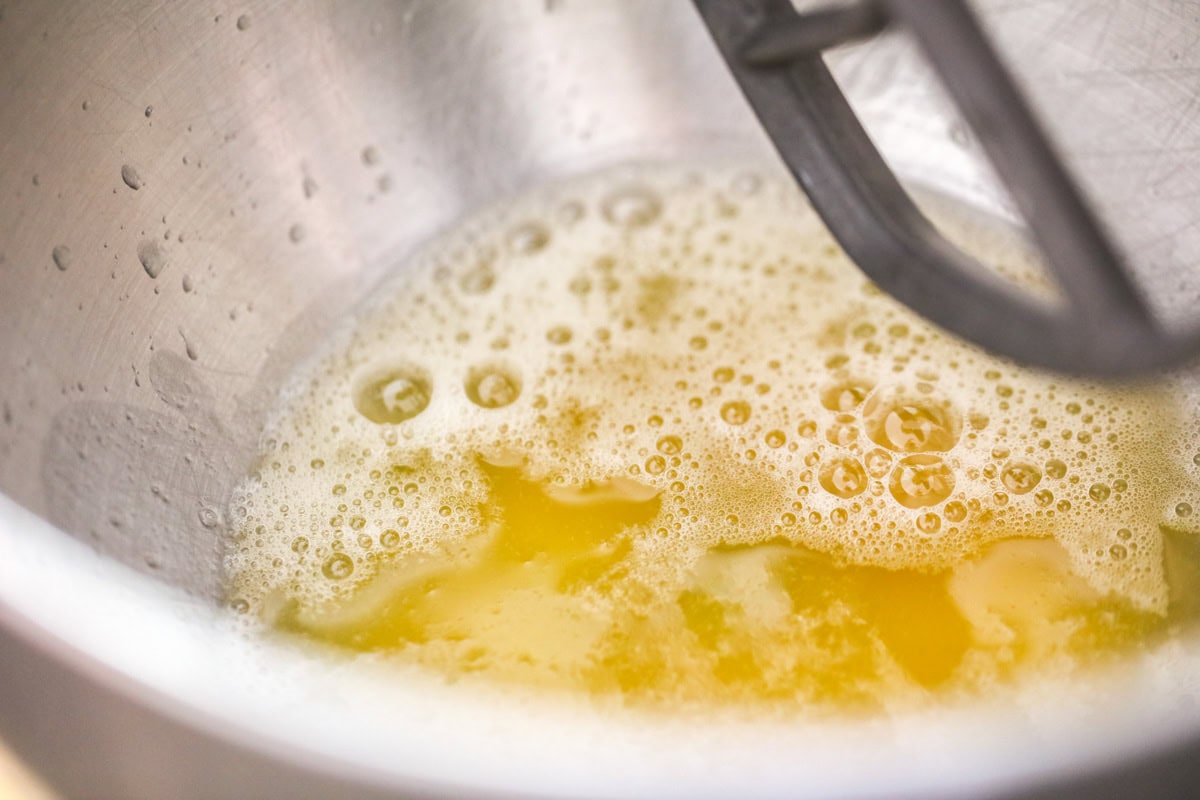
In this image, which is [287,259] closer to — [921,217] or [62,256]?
[62,256]

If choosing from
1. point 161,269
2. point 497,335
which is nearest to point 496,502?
point 497,335

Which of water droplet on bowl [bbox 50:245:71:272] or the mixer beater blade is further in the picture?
water droplet on bowl [bbox 50:245:71:272]

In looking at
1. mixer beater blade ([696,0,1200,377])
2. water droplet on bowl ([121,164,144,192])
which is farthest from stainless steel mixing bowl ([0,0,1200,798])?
mixer beater blade ([696,0,1200,377])

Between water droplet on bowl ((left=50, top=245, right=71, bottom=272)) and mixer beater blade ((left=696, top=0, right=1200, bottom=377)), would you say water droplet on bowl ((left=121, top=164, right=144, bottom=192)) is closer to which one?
water droplet on bowl ((left=50, top=245, right=71, bottom=272))

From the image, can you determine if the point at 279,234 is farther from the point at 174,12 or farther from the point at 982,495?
the point at 982,495

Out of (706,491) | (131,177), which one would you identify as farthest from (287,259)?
(706,491)

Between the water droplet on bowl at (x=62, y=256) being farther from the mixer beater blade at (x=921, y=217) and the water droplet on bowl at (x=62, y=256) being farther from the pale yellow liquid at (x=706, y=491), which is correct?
the mixer beater blade at (x=921, y=217)
